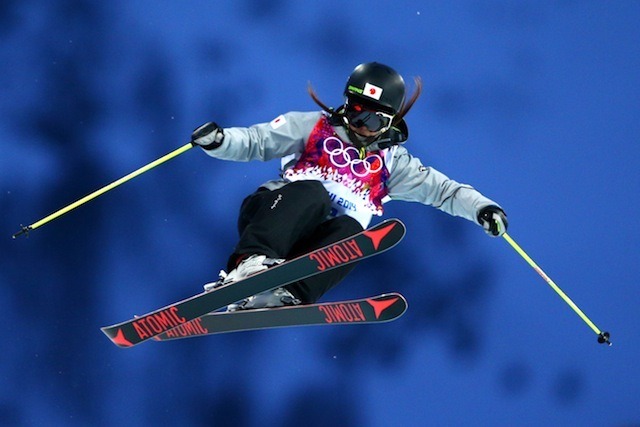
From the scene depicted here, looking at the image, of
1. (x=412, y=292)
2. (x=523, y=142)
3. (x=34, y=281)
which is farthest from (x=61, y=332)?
(x=523, y=142)

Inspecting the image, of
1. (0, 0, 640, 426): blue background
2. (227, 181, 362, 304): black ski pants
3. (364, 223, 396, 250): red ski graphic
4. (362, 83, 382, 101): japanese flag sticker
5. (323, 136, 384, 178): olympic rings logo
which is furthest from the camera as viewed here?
(0, 0, 640, 426): blue background

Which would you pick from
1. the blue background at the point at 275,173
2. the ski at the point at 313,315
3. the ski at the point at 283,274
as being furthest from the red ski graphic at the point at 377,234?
the blue background at the point at 275,173

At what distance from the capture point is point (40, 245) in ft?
9.68

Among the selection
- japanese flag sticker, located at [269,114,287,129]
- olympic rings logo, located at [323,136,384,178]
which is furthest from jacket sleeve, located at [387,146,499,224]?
japanese flag sticker, located at [269,114,287,129]

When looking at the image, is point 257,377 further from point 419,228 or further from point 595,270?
point 595,270

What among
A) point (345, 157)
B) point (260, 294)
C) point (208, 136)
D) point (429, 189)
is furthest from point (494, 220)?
point (208, 136)

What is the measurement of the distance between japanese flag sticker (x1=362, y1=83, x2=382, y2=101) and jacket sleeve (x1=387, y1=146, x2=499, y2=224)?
0.25 meters

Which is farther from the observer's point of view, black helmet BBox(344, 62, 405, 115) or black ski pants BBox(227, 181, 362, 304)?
black helmet BBox(344, 62, 405, 115)

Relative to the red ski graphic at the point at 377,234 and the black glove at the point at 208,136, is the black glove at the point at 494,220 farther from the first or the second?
the black glove at the point at 208,136

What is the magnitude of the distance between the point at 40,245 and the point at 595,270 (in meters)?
1.90

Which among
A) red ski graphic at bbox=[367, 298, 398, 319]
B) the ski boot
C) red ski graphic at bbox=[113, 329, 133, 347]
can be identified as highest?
the ski boot

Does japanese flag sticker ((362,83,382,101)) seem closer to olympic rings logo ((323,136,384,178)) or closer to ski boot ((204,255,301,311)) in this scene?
olympic rings logo ((323,136,384,178))

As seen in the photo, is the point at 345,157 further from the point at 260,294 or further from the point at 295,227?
the point at 260,294

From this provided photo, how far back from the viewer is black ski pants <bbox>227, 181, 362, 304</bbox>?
2.40m
